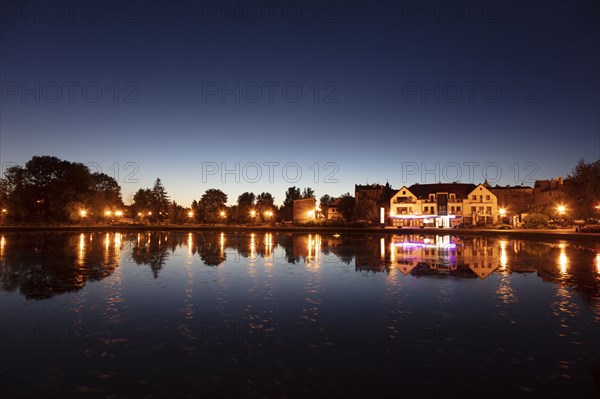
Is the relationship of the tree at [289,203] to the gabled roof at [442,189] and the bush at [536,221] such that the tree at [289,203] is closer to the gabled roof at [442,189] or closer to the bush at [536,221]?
the gabled roof at [442,189]

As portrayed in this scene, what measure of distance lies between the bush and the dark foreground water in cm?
4564

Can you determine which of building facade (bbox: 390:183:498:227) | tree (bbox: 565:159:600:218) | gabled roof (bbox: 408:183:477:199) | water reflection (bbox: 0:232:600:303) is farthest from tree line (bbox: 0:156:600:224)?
water reflection (bbox: 0:232:600:303)

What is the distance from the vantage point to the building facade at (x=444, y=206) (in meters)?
83.5

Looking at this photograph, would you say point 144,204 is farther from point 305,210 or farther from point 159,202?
point 305,210

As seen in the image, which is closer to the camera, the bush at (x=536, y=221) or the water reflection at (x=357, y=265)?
the water reflection at (x=357, y=265)

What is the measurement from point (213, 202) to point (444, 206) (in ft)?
218

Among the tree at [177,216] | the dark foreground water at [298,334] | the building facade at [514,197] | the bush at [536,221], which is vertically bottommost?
the dark foreground water at [298,334]

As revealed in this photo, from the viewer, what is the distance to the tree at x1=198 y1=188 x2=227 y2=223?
349ft

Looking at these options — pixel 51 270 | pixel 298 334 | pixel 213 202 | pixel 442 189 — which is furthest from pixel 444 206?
pixel 298 334

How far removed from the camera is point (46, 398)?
21.7 feet

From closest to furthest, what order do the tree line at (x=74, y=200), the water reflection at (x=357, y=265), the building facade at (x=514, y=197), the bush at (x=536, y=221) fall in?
the water reflection at (x=357, y=265)
the bush at (x=536, y=221)
the tree line at (x=74, y=200)
the building facade at (x=514, y=197)

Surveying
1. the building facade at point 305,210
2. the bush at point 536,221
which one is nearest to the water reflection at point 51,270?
the building facade at point 305,210

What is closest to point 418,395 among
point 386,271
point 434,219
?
point 386,271

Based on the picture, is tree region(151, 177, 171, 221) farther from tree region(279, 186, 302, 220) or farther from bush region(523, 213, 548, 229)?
bush region(523, 213, 548, 229)
